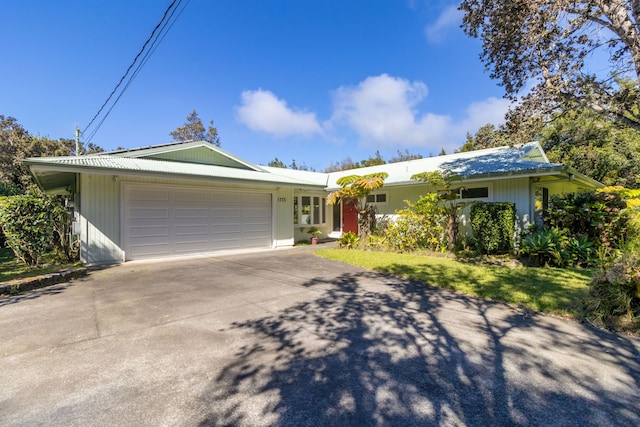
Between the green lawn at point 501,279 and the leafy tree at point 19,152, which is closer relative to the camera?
the green lawn at point 501,279

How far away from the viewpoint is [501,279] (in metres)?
6.49

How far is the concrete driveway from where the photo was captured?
2328mm

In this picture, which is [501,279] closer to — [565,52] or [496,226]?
[496,226]

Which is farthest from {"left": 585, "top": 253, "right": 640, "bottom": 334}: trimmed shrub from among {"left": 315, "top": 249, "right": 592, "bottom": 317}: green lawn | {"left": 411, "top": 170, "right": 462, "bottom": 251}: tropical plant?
{"left": 411, "top": 170, "right": 462, "bottom": 251}: tropical plant

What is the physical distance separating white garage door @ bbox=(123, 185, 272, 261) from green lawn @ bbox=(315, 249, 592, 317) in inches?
170

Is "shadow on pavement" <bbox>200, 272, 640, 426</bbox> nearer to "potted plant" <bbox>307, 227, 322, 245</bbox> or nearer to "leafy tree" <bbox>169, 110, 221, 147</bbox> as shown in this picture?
"potted plant" <bbox>307, 227, 322, 245</bbox>

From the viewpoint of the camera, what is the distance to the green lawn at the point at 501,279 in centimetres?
499

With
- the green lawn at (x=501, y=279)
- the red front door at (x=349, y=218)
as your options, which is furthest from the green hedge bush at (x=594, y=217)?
the red front door at (x=349, y=218)

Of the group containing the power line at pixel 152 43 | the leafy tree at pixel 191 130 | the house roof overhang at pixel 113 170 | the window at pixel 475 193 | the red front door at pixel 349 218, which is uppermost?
the leafy tree at pixel 191 130

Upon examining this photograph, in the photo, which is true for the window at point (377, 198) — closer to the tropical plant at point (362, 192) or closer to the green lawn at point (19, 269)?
the tropical plant at point (362, 192)

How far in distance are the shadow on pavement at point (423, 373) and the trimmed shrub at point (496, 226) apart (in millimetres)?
4574

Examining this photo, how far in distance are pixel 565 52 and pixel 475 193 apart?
15.6 feet

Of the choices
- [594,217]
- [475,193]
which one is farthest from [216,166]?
[594,217]

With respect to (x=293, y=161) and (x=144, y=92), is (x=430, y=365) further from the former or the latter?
(x=293, y=161)
